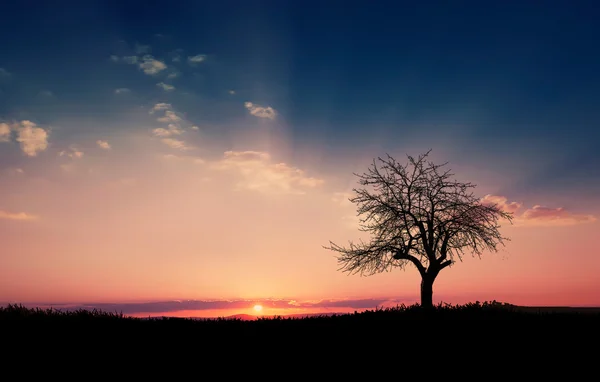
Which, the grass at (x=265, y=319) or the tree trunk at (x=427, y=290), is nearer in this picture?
the grass at (x=265, y=319)

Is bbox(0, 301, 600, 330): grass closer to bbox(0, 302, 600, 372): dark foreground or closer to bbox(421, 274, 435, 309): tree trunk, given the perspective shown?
bbox(0, 302, 600, 372): dark foreground

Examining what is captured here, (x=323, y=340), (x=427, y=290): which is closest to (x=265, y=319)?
(x=323, y=340)

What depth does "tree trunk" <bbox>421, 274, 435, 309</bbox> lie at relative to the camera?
96.6 ft

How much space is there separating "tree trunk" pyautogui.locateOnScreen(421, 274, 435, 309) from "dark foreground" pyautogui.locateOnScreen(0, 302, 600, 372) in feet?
23.5

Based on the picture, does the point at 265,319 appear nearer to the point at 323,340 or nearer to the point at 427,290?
the point at 323,340

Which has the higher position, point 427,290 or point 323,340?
point 427,290

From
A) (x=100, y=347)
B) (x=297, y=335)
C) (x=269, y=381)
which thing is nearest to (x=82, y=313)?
(x=100, y=347)

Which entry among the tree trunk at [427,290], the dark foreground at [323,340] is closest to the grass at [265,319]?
the dark foreground at [323,340]

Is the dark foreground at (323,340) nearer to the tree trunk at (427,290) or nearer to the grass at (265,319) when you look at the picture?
the grass at (265,319)

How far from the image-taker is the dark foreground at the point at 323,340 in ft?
49.0

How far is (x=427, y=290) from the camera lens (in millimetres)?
29656

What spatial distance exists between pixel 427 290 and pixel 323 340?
14.2 m

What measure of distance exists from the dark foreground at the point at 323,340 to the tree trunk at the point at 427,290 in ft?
23.5

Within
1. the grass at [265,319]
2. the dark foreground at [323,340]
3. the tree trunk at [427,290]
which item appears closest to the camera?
the dark foreground at [323,340]
